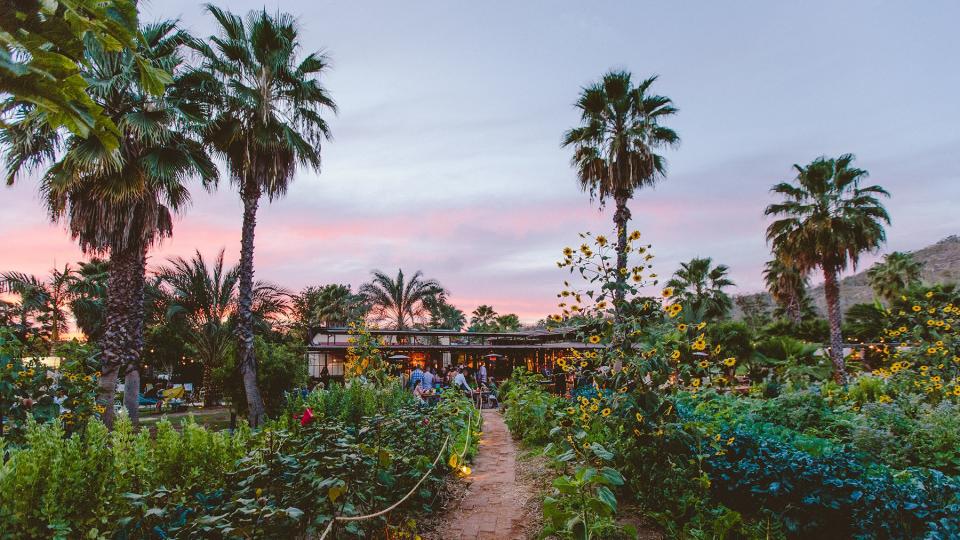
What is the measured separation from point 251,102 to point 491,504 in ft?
33.8

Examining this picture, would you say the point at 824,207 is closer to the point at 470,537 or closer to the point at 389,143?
the point at 389,143

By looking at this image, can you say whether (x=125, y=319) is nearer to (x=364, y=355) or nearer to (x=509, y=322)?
(x=364, y=355)

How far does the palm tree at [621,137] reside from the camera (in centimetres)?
1323

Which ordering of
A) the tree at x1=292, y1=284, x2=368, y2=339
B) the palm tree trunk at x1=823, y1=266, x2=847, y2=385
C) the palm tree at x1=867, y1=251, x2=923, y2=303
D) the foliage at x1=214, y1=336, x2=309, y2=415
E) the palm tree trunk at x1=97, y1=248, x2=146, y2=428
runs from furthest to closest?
the tree at x1=292, y1=284, x2=368, y2=339, the palm tree at x1=867, y1=251, x2=923, y2=303, the palm tree trunk at x1=823, y1=266, x2=847, y2=385, the foliage at x1=214, y1=336, x2=309, y2=415, the palm tree trunk at x1=97, y1=248, x2=146, y2=428

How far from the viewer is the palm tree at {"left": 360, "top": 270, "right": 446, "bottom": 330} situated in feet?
101

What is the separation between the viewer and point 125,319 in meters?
9.05

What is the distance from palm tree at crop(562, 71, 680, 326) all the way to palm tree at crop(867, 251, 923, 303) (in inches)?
1000

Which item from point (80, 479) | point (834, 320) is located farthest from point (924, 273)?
point (80, 479)

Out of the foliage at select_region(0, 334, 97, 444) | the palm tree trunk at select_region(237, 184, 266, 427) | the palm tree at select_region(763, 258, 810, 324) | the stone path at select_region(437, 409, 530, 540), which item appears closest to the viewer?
the foliage at select_region(0, 334, 97, 444)

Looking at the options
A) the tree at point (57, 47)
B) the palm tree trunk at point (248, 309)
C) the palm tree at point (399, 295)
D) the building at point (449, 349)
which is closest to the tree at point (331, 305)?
the palm tree at point (399, 295)

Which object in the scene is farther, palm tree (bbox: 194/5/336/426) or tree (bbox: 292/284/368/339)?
tree (bbox: 292/284/368/339)

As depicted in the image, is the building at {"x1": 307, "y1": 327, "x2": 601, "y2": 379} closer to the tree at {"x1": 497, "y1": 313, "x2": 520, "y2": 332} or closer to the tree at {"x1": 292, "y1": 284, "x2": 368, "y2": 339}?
the tree at {"x1": 292, "y1": 284, "x2": 368, "y2": 339}

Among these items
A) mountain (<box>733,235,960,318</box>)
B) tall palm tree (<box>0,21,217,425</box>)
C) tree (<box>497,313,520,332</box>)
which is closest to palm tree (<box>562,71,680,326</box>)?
tall palm tree (<box>0,21,217,425</box>)

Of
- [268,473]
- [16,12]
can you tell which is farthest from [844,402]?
[16,12]
